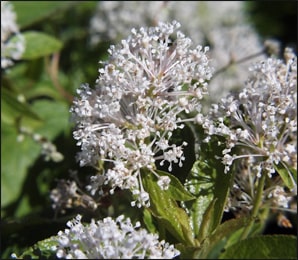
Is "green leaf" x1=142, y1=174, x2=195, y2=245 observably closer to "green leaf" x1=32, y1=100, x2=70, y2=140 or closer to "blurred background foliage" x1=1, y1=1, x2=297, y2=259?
"blurred background foliage" x1=1, y1=1, x2=297, y2=259

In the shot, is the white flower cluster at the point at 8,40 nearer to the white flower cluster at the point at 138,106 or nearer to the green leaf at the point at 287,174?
the white flower cluster at the point at 138,106

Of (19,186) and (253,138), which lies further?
(19,186)

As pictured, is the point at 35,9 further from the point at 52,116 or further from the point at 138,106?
the point at 138,106

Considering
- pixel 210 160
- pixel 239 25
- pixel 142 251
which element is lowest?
pixel 142 251

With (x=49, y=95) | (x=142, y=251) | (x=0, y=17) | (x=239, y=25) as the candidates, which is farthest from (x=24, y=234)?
(x=239, y=25)

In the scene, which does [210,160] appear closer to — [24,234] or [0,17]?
[24,234]

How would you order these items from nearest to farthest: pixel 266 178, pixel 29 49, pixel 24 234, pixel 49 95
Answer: pixel 266 178 < pixel 24 234 < pixel 29 49 < pixel 49 95

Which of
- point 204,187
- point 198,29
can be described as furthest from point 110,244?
point 198,29

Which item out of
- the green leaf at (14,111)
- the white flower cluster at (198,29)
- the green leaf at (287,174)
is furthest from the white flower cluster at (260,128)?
the white flower cluster at (198,29)
